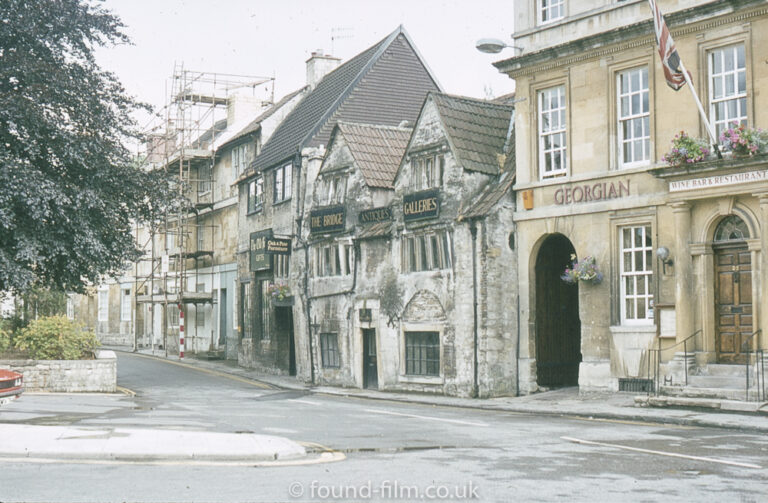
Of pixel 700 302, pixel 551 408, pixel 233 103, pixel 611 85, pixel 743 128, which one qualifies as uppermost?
pixel 233 103

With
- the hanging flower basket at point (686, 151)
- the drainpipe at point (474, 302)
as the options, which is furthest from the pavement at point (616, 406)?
the hanging flower basket at point (686, 151)

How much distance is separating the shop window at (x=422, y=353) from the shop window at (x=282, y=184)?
986 centimetres

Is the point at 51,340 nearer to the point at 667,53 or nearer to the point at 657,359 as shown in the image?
the point at 657,359

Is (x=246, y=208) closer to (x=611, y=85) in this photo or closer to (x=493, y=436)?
(x=611, y=85)

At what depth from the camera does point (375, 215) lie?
29.0m

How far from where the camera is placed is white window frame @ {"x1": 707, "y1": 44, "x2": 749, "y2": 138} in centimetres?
1998

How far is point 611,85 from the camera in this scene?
891 inches

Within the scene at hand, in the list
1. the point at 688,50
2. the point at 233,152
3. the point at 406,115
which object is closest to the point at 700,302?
the point at 688,50

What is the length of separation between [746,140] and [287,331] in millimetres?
20815

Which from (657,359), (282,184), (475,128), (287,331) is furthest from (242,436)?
(282,184)

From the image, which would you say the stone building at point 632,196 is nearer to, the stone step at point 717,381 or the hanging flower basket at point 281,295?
the stone step at point 717,381

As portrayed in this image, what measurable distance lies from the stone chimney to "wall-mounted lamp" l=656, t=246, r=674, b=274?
24.2 meters

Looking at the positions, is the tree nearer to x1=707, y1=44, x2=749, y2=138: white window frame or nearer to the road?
the road

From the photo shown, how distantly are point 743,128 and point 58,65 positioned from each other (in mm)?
19515
